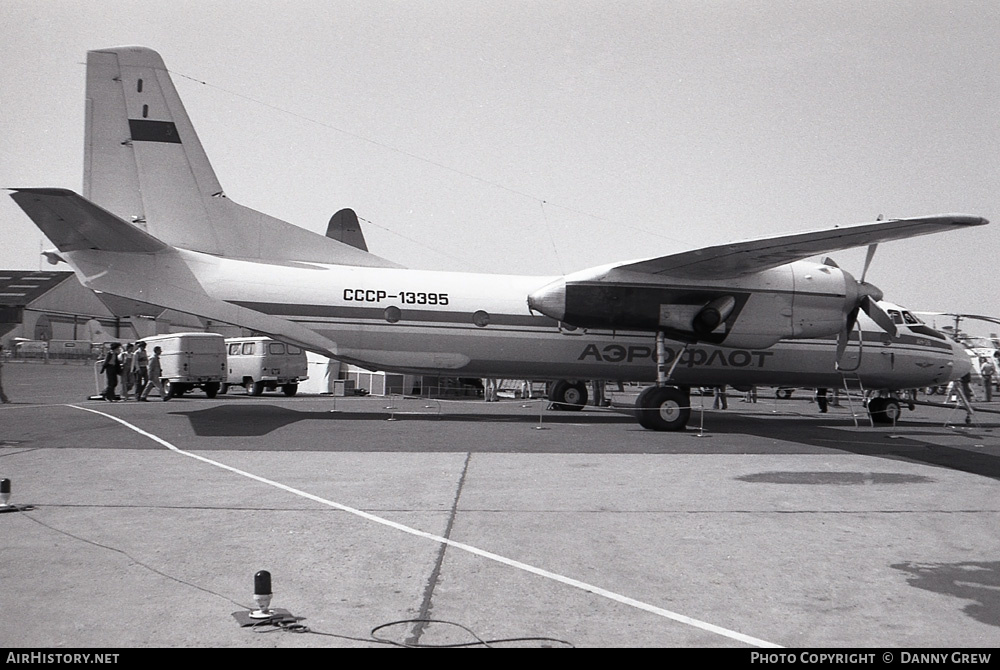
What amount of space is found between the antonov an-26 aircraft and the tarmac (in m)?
4.43

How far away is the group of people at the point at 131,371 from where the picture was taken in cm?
2206

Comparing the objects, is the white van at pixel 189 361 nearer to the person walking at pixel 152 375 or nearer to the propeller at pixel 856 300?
the person walking at pixel 152 375

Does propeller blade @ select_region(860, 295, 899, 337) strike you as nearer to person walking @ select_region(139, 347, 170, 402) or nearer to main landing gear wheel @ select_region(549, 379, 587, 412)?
main landing gear wheel @ select_region(549, 379, 587, 412)

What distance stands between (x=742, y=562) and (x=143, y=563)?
416 cm

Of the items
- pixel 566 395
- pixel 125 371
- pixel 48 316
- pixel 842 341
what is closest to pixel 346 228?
pixel 125 371

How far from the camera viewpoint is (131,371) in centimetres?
2448

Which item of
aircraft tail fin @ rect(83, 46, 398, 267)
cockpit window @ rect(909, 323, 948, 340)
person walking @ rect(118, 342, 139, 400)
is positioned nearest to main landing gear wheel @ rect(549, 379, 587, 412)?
cockpit window @ rect(909, 323, 948, 340)

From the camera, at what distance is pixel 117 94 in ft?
50.6

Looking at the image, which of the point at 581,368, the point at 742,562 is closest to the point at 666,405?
the point at 581,368

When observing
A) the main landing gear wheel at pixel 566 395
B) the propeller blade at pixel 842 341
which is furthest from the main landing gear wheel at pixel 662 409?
the main landing gear wheel at pixel 566 395

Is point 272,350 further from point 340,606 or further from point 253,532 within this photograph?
point 340,606

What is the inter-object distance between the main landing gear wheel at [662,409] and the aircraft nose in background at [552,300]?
237cm

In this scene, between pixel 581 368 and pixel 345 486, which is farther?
pixel 581 368

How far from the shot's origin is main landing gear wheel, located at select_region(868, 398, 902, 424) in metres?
18.5
